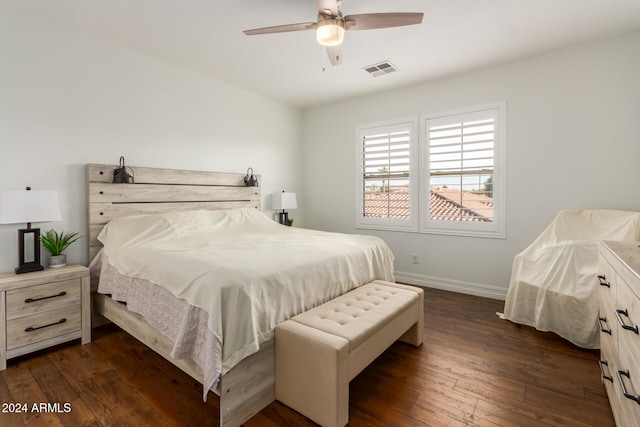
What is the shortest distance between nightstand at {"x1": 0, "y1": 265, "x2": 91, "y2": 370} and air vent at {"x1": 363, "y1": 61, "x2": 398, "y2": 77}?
347cm

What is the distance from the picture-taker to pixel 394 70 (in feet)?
11.7

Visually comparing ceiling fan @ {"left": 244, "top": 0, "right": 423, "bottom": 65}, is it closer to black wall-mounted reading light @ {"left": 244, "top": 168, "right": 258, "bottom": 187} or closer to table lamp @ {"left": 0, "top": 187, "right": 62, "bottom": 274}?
table lamp @ {"left": 0, "top": 187, "right": 62, "bottom": 274}

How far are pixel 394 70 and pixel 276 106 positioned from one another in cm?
197

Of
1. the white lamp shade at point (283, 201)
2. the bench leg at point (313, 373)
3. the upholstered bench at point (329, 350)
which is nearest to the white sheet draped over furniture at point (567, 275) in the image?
the upholstered bench at point (329, 350)

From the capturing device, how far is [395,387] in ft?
6.25

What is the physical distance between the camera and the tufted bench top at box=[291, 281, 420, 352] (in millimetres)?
1712

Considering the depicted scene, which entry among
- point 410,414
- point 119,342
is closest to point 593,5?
point 410,414

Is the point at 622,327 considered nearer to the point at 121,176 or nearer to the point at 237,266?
the point at 237,266

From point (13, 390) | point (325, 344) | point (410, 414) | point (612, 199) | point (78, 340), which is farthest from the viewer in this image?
point (612, 199)

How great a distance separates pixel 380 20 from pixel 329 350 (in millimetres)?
2066

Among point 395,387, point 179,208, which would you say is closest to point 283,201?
point 179,208

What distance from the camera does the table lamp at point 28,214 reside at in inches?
86.2

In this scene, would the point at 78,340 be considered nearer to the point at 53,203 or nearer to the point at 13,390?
the point at 13,390

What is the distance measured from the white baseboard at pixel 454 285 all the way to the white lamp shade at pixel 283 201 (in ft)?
6.04
